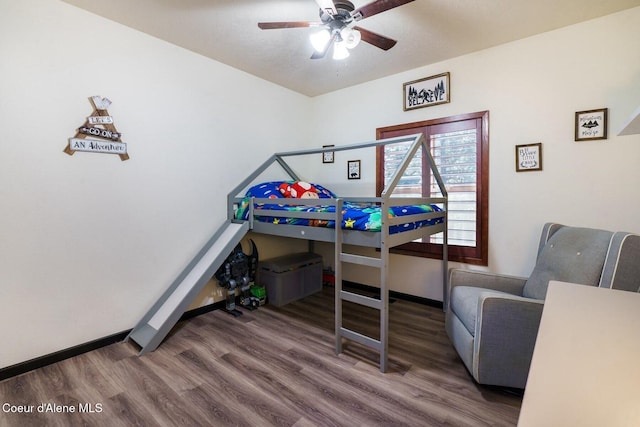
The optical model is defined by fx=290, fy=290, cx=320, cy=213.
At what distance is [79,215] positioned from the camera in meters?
2.13

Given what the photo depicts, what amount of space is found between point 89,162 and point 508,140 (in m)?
3.45

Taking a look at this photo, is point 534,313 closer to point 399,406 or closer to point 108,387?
point 399,406

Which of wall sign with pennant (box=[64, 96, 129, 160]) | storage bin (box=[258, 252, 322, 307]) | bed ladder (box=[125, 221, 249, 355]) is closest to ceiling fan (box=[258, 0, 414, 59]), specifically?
wall sign with pennant (box=[64, 96, 129, 160])

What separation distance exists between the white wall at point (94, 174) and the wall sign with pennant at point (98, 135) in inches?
1.8

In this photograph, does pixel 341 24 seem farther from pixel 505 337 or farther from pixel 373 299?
pixel 505 337

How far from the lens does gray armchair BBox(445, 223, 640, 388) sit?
152 centimetres

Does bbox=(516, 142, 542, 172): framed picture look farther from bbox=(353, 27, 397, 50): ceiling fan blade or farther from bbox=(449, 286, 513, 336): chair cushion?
bbox=(353, 27, 397, 50): ceiling fan blade

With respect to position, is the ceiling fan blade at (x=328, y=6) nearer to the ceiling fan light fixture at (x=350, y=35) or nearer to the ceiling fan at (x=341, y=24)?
the ceiling fan at (x=341, y=24)

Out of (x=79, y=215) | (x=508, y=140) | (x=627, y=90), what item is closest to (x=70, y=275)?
(x=79, y=215)

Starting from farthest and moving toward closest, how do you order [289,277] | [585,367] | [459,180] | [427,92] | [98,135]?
[289,277]
[427,92]
[459,180]
[98,135]
[585,367]

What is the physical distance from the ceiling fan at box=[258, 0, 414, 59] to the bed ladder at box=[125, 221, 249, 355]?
163 centimetres

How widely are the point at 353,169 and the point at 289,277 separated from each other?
151cm

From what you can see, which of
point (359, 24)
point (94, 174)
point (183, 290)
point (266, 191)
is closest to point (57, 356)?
point (183, 290)

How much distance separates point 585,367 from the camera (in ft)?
1.53
